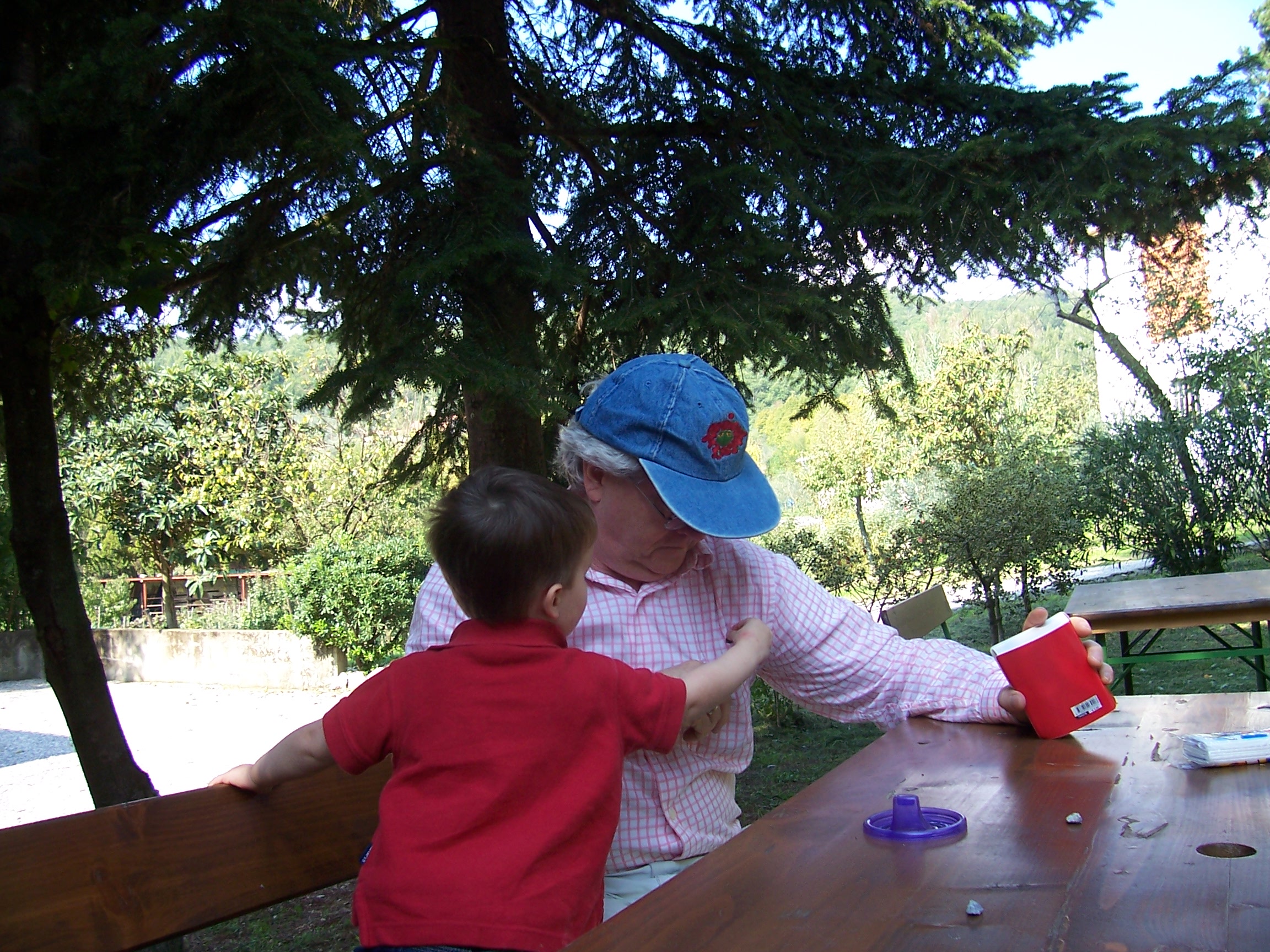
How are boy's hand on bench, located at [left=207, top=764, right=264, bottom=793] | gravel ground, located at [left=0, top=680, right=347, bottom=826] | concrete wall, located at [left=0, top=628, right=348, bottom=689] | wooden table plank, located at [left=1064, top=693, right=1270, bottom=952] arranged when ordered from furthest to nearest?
concrete wall, located at [left=0, top=628, right=348, bottom=689], gravel ground, located at [left=0, top=680, right=347, bottom=826], boy's hand on bench, located at [left=207, top=764, right=264, bottom=793], wooden table plank, located at [left=1064, top=693, right=1270, bottom=952]

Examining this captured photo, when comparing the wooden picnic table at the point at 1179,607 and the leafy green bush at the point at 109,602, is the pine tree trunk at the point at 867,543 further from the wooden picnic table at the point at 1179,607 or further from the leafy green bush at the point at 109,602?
the leafy green bush at the point at 109,602

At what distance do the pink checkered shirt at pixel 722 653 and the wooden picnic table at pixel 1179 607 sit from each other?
5.34 feet

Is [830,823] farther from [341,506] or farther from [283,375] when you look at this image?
[283,375]

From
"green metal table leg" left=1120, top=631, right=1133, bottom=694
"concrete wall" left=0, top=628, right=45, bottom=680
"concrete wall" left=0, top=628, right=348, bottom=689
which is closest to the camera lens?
"green metal table leg" left=1120, top=631, right=1133, bottom=694

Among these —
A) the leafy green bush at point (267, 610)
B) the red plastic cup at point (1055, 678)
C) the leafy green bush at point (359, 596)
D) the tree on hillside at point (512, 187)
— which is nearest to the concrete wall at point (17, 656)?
the leafy green bush at point (267, 610)

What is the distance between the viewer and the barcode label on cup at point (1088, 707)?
5.40 feet

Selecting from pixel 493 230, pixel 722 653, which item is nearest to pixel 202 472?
pixel 493 230

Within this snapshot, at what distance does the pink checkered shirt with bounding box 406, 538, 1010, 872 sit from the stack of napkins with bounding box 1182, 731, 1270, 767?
33cm

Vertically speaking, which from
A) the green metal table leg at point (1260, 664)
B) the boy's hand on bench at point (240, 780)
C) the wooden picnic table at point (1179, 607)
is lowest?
the green metal table leg at point (1260, 664)

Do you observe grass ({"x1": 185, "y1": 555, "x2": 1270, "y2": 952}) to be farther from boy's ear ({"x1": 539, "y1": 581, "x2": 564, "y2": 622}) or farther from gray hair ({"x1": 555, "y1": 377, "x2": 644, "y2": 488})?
boy's ear ({"x1": 539, "y1": 581, "x2": 564, "y2": 622})

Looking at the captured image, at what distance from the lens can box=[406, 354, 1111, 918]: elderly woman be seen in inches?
64.2

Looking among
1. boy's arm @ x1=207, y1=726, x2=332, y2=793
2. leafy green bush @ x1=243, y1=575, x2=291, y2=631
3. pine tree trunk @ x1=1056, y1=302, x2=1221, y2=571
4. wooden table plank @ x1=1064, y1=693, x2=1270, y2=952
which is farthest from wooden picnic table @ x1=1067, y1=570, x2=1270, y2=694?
leafy green bush @ x1=243, y1=575, x2=291, y2=631

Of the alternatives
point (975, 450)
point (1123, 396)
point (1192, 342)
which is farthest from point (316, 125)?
point (1123, 396)

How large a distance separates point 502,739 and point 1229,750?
3.29 feet
